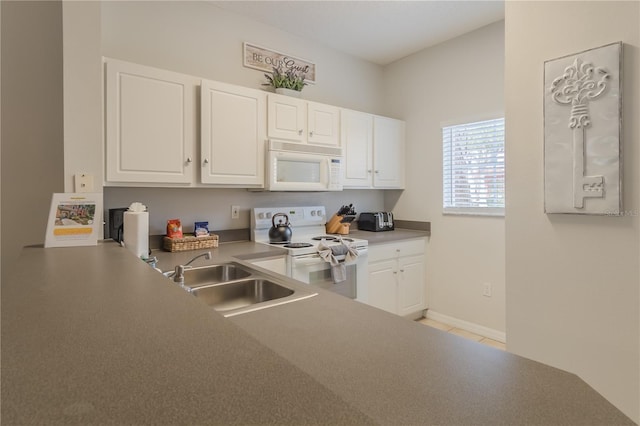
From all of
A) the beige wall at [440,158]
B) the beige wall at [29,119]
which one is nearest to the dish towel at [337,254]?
the beige wall at [440,158]

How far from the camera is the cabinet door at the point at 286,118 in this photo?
105 inches

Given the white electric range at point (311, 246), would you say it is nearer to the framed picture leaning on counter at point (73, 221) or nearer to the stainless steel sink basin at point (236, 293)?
the stainless steel sink basin at point (236, 293)

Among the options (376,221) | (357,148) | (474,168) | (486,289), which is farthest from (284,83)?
(486,289)

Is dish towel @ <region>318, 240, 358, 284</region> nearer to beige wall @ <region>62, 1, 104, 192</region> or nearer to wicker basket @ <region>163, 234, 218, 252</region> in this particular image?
wicker basket @ <region>163, 234, 218, 252</region>

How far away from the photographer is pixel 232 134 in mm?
2461

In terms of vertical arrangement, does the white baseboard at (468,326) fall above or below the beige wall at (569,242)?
below

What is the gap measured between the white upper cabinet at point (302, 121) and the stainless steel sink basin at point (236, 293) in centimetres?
146

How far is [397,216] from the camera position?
12.7ft

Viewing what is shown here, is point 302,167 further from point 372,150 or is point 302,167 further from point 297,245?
point 372,150

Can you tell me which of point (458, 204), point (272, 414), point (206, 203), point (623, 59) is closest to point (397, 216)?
point (458, 204)

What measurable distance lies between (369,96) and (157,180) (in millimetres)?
2600

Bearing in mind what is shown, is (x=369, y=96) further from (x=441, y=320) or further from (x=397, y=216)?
(x=441, y=320)

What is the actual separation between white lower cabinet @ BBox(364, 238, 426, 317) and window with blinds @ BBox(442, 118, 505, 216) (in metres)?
0.58

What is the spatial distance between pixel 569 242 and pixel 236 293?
164 cm
